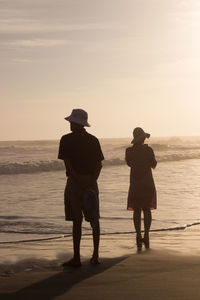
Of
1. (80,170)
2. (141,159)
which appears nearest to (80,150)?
(80,170)

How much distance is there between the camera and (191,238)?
8.75 m

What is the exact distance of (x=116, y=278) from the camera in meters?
5.52

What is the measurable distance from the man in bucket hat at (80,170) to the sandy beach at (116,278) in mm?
439

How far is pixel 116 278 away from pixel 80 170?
4.50 ft

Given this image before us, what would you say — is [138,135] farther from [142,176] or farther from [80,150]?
[80,150]

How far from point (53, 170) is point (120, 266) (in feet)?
81.8

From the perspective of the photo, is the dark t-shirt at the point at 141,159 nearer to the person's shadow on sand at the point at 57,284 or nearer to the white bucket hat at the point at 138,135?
the white bucket hat at the point at 138,135

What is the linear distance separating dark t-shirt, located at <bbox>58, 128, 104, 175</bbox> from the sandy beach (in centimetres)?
105

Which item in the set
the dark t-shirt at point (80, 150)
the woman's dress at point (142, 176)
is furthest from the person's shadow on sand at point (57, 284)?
the woman's dress at point (142, 176)

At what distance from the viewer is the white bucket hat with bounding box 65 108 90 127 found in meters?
6.40

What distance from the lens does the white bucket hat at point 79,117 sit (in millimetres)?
6398

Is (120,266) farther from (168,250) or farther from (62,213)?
(62,213)

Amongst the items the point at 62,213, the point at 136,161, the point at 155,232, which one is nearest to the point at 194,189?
the point at 62,213

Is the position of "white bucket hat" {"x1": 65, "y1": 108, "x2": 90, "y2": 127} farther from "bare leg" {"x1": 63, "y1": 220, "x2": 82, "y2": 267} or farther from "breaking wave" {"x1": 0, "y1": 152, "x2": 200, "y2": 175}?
"breaking wave" {"x1": 0, "y1": 152, "x2": 200, "y2": 175}
